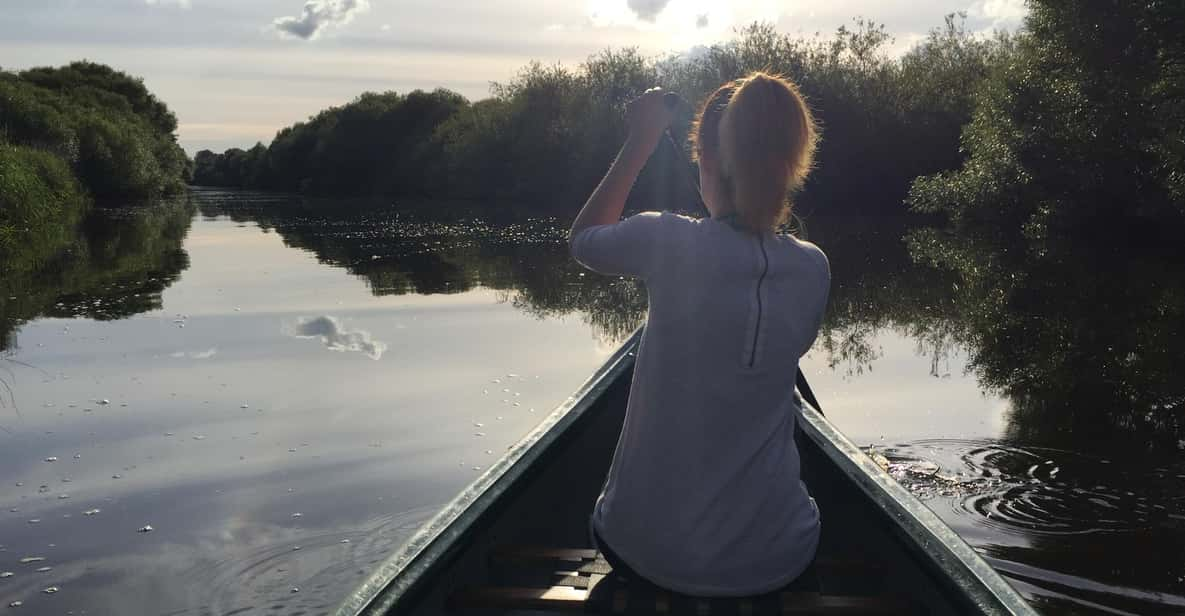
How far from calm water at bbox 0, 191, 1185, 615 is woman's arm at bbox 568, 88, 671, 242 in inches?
77.9

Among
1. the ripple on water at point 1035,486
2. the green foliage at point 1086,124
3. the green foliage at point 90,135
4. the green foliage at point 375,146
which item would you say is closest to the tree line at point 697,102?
the green foliage at point 375,146

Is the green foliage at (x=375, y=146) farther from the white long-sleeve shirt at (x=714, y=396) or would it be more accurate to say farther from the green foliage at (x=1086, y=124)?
the white long-sleeve shirt at (x=714, y=396)

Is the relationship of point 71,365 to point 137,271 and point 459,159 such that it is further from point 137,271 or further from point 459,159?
point 459,159

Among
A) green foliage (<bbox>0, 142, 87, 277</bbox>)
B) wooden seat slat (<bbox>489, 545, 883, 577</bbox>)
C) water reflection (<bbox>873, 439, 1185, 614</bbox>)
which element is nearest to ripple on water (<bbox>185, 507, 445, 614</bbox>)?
wooden seat slat (<bbox>489, 545, 883, 577</bbox>)

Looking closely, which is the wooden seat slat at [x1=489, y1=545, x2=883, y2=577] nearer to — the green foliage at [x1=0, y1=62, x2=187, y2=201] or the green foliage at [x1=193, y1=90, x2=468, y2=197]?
the green foliage at [x1=0, y1=62, x2=187, y2=201]

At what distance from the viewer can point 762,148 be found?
75.5 inches

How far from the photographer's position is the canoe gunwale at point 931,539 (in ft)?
6.61

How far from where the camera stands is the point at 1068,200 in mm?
19188

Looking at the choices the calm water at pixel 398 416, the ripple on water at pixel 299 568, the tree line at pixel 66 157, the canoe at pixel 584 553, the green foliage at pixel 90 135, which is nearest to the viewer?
the canoe at pixel 584 553

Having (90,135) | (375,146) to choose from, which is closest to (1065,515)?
(90,135)

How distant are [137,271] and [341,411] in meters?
8.93

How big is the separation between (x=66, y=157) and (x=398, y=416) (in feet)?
89.1

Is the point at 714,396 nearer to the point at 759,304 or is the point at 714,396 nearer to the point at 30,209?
the point at 759,304

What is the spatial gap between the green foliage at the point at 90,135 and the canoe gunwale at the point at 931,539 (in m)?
23.3
